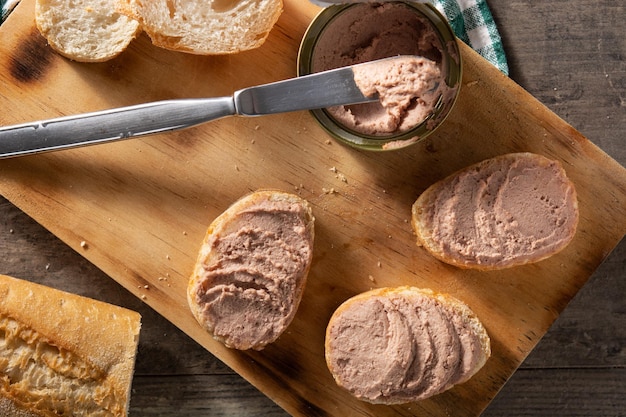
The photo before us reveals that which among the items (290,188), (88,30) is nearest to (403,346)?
(290,188)

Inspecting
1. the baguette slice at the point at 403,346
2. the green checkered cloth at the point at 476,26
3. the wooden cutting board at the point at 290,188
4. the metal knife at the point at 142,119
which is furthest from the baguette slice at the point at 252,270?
the green checkered cloth at the point at 476,26

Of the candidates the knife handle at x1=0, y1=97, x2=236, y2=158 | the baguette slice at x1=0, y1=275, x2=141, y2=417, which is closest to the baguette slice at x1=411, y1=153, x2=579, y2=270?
the knife handle at x1=0, y1=97, x2=236, y2=158

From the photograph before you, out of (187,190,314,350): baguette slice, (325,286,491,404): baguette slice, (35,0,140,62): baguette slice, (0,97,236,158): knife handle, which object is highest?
(35,0,140,62): baguette slice

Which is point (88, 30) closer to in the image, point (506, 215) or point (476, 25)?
point (476, 25)

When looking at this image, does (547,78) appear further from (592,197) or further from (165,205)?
(165,205)

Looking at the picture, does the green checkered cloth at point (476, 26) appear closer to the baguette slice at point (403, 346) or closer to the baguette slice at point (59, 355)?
the baguette slice at point (403, 346)

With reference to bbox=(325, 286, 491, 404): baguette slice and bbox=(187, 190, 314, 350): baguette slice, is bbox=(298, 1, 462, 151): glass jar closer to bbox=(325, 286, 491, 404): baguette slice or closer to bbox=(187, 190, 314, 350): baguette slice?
bbox=(187, 190, 314, 350): baguette slice

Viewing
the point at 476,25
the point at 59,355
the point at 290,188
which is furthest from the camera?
the point at 476,25
